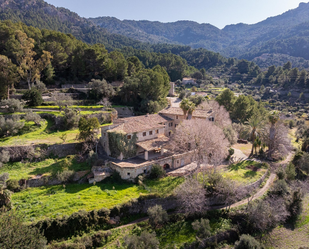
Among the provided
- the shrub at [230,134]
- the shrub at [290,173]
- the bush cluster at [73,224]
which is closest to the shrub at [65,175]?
the bush cluster at [73,224]

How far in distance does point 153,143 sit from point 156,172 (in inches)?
211

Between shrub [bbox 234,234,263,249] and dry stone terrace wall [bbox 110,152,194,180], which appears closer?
shrub [bbox 234,234,263,249]

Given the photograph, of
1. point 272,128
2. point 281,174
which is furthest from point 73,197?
point 272,128

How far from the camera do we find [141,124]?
3247cm

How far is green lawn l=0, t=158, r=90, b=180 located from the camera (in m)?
24.9

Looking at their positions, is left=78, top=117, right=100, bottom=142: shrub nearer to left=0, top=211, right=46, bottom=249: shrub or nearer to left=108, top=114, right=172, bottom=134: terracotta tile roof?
left=108, top=114, right=172, bottom=134: terracotta tile roof

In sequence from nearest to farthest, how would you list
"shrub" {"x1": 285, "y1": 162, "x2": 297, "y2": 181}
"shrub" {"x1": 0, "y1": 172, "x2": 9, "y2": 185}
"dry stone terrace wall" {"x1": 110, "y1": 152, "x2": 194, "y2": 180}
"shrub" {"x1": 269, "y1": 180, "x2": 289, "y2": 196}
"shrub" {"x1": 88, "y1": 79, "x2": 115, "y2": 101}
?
"shrub" {"x1": 0, "y1": 172, "x2": 9, "y2": 185} → "dry stone terrace wall" {"x1": 110, "y1": 152, "x2": 194, "y2": 180} → "shrub" {"x1": 269, "y1": 180, "x2": 289, "y2": 196} → "shrub" {"x1": 285, "y1": 162, "x2": 297, "y2": 181} → "shrub" {"x1": 88, "y1": 79, "x2": 115, "y2": 101}

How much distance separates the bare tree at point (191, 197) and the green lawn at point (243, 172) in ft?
19.6

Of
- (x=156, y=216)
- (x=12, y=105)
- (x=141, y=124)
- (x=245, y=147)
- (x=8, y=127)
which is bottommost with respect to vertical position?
(x=156, y=216)

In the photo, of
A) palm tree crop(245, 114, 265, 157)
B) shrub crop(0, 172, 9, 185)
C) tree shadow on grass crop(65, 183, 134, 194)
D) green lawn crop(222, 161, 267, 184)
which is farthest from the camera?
palm tree crop(245, 114, 265, 157)

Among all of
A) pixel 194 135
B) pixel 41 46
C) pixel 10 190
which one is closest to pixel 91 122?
pixel 10 190

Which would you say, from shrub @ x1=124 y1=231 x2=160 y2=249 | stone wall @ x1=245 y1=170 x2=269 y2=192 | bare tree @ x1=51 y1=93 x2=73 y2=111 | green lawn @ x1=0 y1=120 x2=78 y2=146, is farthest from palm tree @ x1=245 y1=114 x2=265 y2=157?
bare tree @ x1=51 y1=93 x2=73 y2=111

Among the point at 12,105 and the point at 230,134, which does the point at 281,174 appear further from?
the point at 12,105

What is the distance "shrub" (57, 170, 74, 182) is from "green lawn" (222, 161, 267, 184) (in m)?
19.5
